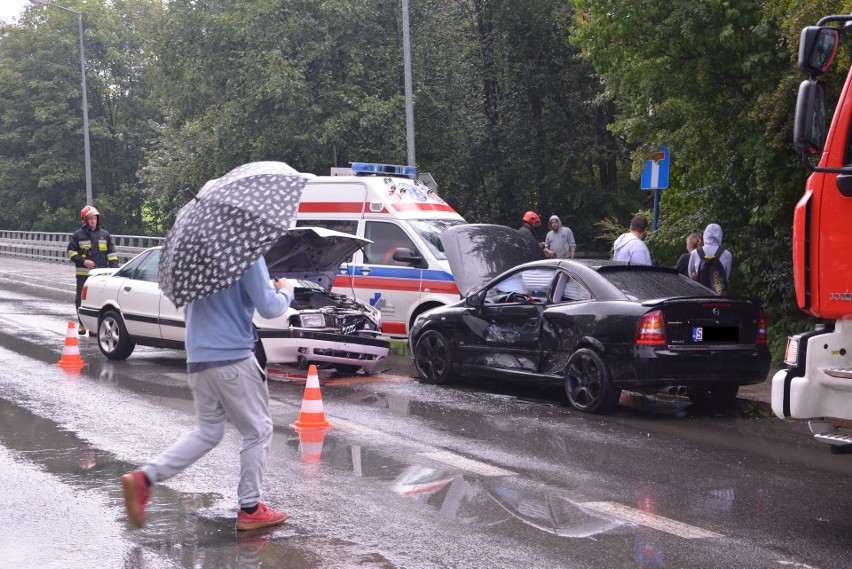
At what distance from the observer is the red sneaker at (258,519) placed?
244 inches

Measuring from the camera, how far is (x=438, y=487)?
24.3 feet

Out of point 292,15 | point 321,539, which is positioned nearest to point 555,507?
point 321,539

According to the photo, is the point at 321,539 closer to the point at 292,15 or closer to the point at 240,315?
the point at 240,315

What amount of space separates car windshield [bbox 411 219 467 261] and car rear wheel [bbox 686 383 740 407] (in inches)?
188

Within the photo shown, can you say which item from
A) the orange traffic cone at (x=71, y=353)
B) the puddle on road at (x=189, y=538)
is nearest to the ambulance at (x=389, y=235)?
the orange traffic cone at (x=71, y=353)

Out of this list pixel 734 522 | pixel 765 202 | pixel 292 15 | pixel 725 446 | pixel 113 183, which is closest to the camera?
pixel 734 522

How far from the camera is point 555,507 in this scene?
689 cm

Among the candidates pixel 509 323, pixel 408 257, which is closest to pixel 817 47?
pixel 509 323

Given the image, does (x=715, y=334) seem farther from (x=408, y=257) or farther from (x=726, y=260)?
(x=408, y=257)

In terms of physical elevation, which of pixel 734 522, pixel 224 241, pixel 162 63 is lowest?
pixel 734 522

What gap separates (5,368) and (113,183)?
4803 cm

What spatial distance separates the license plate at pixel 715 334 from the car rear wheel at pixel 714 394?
0.70 metres

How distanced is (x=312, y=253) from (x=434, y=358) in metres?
1.89

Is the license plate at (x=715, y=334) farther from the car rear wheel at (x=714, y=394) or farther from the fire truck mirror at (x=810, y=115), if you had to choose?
the fire truck mirror at (x=810, y=115)
